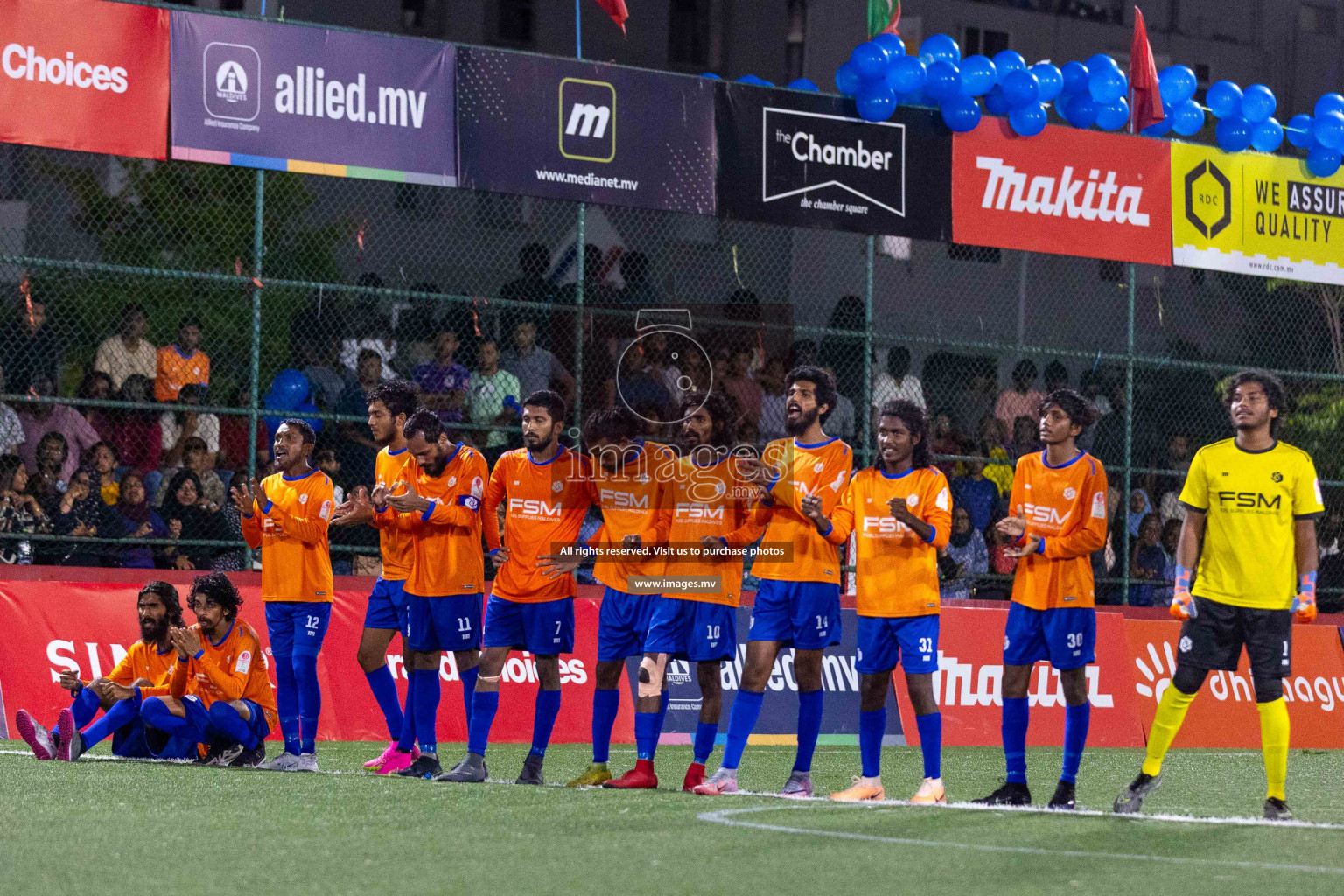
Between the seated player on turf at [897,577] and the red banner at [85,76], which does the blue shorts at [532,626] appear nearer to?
the seated player on turf at [897,577]

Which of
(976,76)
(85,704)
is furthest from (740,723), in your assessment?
(976,76)

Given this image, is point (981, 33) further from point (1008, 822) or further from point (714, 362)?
point (1008, 822)

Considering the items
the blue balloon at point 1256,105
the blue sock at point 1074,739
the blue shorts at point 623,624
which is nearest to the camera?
the blue sock at point 1074,739

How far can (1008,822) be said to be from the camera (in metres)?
7.95

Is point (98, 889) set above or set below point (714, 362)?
below

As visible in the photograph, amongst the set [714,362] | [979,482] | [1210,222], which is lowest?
[979,482]

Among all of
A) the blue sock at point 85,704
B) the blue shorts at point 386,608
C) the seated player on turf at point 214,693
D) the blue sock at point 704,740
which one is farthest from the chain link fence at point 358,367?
the blue sock at point 704,740

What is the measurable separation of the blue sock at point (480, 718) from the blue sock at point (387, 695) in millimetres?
1143

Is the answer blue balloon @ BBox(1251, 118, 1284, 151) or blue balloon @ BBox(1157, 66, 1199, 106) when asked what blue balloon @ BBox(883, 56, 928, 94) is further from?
blue balloon @ BBox(1251, 118, 1284, 151)


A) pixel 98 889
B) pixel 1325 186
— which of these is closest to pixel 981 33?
pixel 1325 186

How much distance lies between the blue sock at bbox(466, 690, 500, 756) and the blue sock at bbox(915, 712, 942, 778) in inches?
94.3

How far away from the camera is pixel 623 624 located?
963cm

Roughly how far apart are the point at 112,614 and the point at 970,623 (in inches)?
279

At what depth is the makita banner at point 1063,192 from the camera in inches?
624
